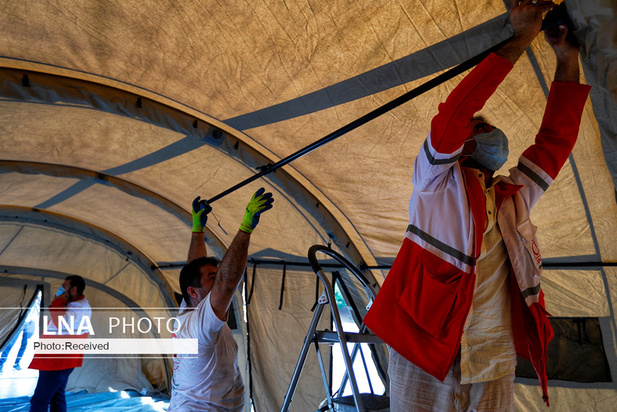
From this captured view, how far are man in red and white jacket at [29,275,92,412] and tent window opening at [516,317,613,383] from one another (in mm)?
4832

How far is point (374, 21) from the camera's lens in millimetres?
2135

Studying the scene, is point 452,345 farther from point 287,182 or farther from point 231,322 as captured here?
point 231,322

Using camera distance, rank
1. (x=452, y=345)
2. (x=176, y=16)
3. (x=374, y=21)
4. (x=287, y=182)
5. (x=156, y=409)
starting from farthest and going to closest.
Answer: (x=156, y=409) < (x=287, y=182) < (x=176, y=16) < (x=374, y=21) < (x=452, y=345)

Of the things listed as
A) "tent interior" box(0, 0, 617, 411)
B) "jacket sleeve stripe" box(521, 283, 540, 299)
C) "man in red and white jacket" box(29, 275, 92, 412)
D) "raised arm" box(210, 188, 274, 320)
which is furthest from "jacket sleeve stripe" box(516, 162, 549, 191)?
"man in red and white jacket" box(29, 275, 92, 412)

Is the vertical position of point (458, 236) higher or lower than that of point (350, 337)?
higher

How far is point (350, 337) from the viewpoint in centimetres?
260

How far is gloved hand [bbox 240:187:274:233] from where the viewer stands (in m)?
2.39

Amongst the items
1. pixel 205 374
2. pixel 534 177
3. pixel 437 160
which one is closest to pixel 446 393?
pixel 437 160

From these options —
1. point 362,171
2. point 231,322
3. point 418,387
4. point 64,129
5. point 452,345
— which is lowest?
point 418,387

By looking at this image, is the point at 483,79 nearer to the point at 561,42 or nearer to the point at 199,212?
the point at 561,42

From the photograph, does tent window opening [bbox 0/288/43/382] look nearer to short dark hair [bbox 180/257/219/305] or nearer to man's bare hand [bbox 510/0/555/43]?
short dark hair [bbox 180/257/219/305]

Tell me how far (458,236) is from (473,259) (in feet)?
0.30

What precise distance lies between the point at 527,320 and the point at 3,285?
897cm

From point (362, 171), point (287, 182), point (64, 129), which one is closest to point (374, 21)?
point (362, 171)
